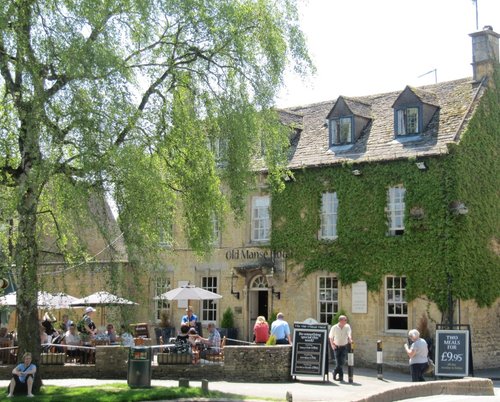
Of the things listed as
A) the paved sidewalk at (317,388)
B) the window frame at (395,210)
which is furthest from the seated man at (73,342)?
the window frame at (395,210)

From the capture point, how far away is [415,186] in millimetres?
26594

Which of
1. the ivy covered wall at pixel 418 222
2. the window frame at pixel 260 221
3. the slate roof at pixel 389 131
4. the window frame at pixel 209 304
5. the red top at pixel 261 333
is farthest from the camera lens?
the window frame at pixel 209 304

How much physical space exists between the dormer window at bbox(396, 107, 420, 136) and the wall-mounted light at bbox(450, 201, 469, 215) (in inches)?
131

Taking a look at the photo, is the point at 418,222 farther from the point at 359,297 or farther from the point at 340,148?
the point at 340,148

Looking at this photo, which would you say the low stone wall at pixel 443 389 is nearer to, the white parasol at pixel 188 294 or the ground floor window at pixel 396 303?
the ground floor window at pixel 396 303

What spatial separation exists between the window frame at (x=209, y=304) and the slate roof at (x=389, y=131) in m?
5.70

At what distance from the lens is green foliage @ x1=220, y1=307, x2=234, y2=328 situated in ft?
99.5

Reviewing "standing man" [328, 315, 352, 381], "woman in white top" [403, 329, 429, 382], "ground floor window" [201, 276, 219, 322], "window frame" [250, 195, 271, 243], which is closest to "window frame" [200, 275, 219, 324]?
"ground floor window" [201, 276, 219, 322]

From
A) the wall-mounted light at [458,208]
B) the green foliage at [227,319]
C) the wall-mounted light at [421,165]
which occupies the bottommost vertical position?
the green foliage at [227,319]

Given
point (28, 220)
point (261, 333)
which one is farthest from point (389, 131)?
point (28, 220)

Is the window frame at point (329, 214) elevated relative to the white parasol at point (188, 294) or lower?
elevated

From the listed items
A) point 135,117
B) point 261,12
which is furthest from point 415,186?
point 135,117

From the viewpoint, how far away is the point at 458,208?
83.6 ft

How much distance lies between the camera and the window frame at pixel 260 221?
30.5 m
